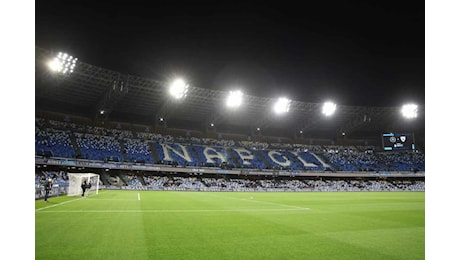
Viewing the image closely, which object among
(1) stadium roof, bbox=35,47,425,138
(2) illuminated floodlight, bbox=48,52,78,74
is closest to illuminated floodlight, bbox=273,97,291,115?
(1) stadium roof, bbox=35,47,425,138

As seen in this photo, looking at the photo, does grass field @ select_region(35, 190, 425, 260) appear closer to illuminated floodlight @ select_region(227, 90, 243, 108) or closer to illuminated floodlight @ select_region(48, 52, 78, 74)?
illuminated floodlight @ select_region(48, 52, 78, 74)

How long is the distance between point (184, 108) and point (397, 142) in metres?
33.1

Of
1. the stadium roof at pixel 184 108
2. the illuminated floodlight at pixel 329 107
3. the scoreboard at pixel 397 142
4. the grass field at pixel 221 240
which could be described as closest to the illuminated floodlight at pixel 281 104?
the stadium roof at pixel 184 108

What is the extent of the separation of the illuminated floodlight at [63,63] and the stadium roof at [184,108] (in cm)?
88

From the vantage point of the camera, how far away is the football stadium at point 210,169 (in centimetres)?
752

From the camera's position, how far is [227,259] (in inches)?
228

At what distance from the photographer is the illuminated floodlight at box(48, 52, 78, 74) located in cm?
3233

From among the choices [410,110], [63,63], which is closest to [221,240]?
[63,63]

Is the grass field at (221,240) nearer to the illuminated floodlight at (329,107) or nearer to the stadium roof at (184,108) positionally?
the stadium roof at (184,108)

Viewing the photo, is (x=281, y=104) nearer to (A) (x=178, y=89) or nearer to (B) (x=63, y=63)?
(A) (x=178, y=89)
